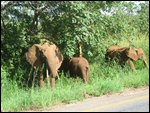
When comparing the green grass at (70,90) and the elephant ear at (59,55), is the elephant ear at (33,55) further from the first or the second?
the green grass at (70,90)

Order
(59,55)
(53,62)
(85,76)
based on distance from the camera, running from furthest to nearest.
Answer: (85,76)
(59,55)
(53,62)

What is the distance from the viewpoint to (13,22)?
13.4 m

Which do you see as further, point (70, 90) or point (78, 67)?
point (78, 67)

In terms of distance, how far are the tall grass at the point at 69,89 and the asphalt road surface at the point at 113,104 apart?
1.09 feet

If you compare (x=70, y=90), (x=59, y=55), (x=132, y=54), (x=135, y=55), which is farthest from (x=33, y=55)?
(x=135, y=55)

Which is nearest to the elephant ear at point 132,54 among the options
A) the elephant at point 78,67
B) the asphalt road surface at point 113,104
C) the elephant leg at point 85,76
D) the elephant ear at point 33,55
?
the elephant at point 78,67

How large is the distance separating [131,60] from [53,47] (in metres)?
3.87

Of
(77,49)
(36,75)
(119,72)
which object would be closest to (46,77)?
(36,75)

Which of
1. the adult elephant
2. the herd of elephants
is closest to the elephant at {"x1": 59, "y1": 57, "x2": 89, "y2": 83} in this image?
the herd of elephants

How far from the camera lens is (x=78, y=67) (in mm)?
13094

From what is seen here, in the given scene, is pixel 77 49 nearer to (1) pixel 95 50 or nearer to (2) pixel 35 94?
(1) pixel 95 50

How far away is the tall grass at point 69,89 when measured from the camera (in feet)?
29.7

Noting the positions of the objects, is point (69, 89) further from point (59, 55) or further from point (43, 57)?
point (59, 55)

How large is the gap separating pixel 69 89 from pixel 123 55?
5365mm
